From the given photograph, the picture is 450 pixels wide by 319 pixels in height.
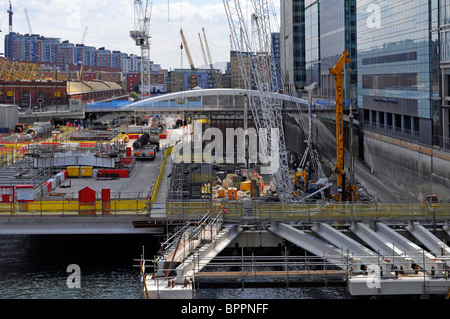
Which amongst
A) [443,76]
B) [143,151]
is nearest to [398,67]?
[443,76]

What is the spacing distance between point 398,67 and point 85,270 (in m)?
Result: 26.2

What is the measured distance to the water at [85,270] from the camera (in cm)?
2611

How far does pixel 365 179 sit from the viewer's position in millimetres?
49469

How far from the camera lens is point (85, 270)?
2912cm

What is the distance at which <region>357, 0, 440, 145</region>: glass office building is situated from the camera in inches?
1576

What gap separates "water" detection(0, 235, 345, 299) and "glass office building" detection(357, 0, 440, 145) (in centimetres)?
1777

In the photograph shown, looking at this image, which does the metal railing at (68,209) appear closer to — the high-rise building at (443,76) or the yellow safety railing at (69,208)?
the yellow safety railing at (69,208)

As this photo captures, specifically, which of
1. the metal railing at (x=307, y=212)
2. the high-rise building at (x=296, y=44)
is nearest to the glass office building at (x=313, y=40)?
the high-rise building at (x=296, y=44)

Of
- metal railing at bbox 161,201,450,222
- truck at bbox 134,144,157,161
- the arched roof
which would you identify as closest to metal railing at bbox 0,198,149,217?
metal railing at bbox 161,201,450,222

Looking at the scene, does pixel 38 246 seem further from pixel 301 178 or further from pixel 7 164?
pixel 301 178

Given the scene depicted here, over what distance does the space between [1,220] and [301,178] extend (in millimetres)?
30936

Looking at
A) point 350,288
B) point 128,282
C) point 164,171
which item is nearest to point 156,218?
point 128,282

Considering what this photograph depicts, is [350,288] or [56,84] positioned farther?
[56,84]

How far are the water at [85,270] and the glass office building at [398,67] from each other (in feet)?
58.3
